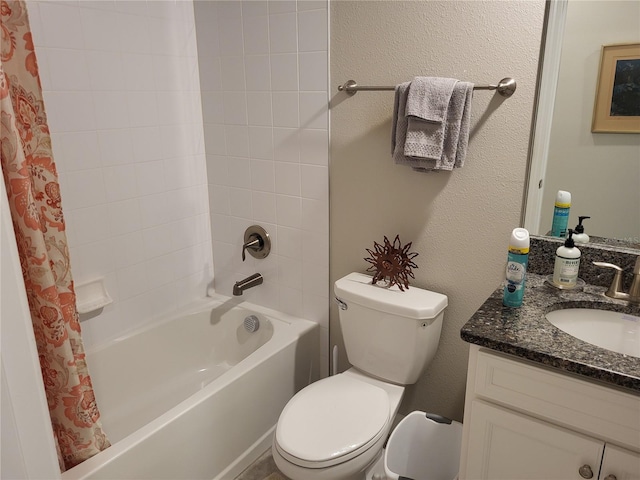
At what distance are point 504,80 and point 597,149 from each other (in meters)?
0.35

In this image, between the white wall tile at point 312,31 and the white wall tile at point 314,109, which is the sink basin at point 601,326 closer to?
the white wall tile at point 314,109

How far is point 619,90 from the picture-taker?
1.39 m

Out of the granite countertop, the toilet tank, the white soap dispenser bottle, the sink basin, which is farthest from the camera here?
the toilet tank

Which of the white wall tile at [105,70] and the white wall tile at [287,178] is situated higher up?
the white wall tile at [105,70]

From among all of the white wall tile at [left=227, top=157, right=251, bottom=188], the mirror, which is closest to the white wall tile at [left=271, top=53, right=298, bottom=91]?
the white wall tile at [left=227, top=157, right=251, bottom=188]

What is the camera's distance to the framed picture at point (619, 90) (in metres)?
1.36

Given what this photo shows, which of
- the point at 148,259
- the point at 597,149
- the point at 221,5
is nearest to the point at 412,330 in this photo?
the point at 597,149

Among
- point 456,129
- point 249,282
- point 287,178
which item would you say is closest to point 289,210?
point 287,178

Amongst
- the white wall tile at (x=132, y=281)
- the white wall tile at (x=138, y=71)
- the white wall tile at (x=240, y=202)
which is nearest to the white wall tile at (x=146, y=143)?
the white wall tile at (x=138, y=71)

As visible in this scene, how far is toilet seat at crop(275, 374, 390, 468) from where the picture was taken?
1.50 meters

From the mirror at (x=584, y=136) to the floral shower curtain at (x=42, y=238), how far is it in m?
1.40

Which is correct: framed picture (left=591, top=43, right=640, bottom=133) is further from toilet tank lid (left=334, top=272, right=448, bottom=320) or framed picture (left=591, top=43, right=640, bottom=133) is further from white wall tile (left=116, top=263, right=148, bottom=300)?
white wall tile (left=116, top=263, right=148, bottom=300)

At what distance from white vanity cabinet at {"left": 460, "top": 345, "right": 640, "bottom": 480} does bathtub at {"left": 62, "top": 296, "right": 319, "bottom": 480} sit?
34.6 inches

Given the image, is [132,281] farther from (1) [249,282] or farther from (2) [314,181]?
(2) [314,181]
